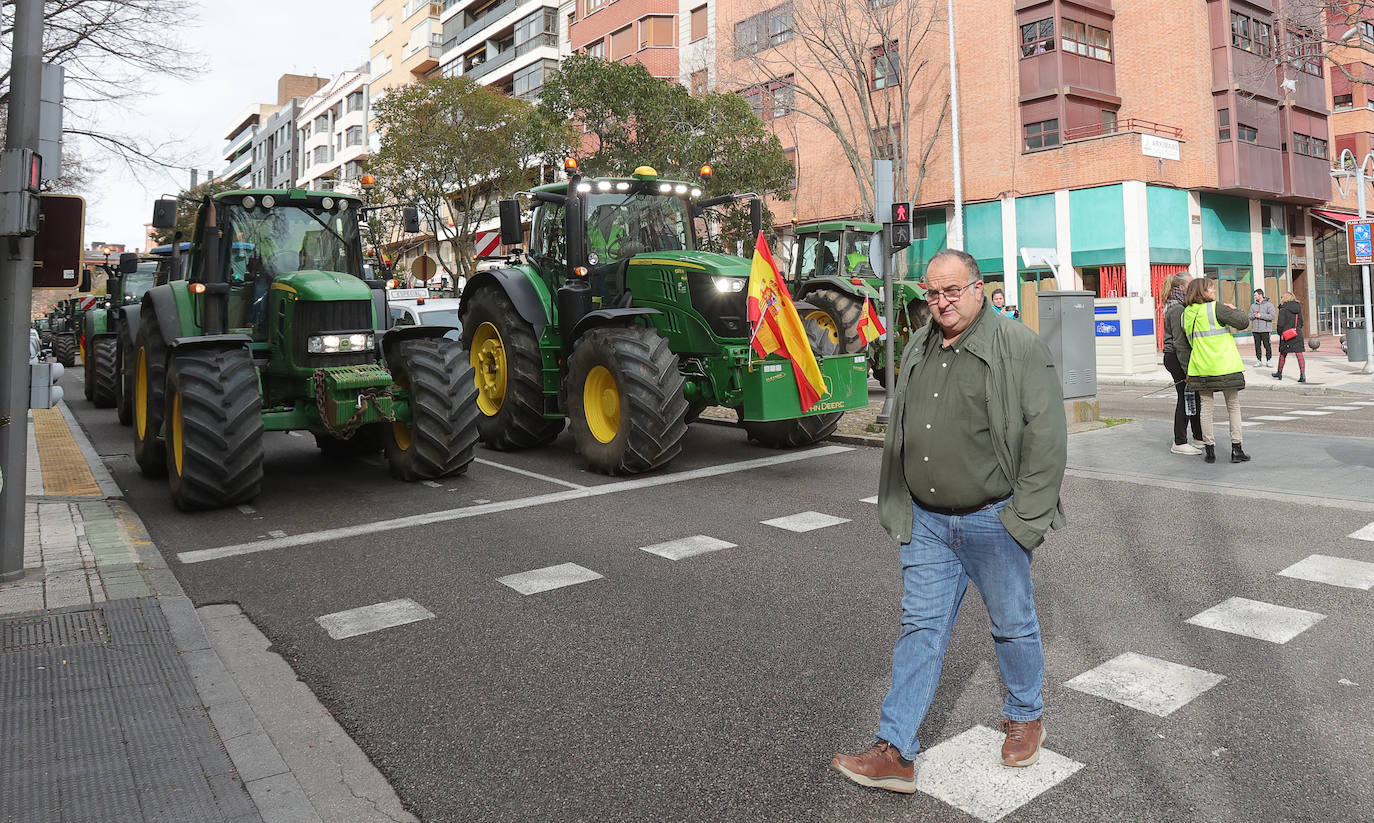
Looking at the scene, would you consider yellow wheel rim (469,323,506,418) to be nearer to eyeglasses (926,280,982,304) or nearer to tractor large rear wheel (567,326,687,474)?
tractor large rear wheel (567,326,687,474)

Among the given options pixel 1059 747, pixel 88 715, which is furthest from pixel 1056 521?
pixel 88 715

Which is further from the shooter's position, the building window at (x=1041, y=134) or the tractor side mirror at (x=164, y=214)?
the building window at (x=1041, y=134)

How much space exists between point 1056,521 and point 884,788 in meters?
1.07

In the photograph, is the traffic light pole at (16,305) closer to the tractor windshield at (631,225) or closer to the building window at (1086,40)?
the tractor windshield at (631,225)

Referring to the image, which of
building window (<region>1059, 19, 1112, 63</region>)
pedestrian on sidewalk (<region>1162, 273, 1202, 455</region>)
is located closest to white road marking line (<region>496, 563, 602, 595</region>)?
pedestrian on sidewalk (<region>1162, 273, 1202, 455</region>)

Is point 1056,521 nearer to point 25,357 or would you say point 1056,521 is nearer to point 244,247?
point 25,357

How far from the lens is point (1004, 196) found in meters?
31.3

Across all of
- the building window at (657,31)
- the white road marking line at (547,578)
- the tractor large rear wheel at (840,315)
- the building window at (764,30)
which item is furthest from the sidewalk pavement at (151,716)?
the building window at (657,31)

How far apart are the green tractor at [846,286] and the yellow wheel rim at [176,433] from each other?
29.5 feet

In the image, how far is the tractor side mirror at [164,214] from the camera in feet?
26.5

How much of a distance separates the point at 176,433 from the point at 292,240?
219cm

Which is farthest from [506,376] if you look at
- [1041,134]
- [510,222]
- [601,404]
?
[1041,134]

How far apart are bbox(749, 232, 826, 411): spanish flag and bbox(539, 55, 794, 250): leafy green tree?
16.6 meters

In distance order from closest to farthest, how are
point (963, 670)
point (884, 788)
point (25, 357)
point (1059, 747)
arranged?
point (884, 788)
point (1059, 747)
point (963, 670)
point (25, 357)
